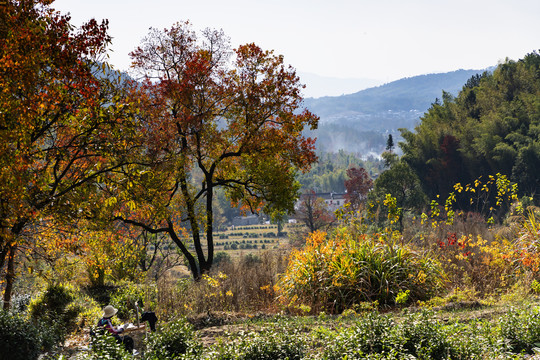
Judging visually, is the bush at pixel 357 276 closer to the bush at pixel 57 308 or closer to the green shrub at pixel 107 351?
the green shrub at pixel 107 351

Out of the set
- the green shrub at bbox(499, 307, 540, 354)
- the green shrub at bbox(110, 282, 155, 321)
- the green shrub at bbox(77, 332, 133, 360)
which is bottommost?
the green shrub at bbox(110, 282, 155, 321)

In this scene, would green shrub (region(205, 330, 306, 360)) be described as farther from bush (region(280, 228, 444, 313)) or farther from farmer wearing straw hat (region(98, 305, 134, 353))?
bush (region(280, 228, 444, 313))

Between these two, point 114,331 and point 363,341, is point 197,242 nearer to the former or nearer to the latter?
point 114,331

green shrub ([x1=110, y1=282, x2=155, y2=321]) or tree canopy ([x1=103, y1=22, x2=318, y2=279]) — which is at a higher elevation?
tree canopy ([x1=103, y1=22, x2=318, y2=279])

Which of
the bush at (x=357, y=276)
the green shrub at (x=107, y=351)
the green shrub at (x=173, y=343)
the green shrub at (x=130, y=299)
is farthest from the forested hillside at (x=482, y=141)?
the green shrub at (x=107, y=351)

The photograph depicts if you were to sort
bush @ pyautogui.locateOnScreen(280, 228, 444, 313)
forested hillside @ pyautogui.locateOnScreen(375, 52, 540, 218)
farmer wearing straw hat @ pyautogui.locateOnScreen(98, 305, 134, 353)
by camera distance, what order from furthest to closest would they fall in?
1. forested hillside @ pyautogui.locateOnScreen(375, 52, 540, 218)
2. bush @ pyautogui.locateOnScreen(280, 228, 444, 313)
3. farmer wearing straw hat @ pyautogui.locateOnScreen(98, 305, 134, 353)

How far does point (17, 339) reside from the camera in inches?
226

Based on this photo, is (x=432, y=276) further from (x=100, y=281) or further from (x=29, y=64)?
(x=100, y=281)

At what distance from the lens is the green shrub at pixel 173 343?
188 inches

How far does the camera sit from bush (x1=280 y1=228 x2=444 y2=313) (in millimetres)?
7195

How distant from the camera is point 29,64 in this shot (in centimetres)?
546

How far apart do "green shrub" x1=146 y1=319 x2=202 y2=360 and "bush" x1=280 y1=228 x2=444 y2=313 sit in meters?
2.47

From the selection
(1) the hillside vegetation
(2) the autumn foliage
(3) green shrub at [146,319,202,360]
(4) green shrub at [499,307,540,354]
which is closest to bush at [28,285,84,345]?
(1) the hillside vegetation

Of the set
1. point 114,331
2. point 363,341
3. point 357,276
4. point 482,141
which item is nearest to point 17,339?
point 114,331
